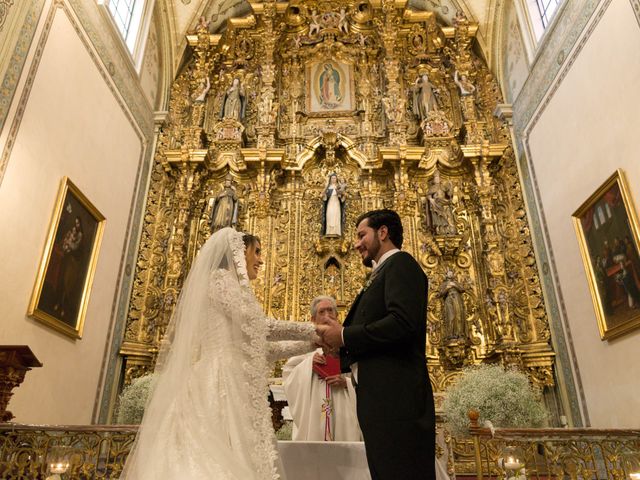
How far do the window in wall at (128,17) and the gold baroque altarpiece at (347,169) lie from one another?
57.6 inches

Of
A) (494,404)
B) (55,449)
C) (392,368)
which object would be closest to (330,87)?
(494,404)

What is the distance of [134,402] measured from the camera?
6.91 m

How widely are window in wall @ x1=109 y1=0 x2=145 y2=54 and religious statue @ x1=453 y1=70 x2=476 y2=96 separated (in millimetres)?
6761

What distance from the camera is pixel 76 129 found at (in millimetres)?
6941

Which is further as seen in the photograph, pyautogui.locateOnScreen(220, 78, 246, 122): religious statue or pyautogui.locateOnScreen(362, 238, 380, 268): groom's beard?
pyautogui.locateOnScreen(220, 78, 246, 122): religious statue

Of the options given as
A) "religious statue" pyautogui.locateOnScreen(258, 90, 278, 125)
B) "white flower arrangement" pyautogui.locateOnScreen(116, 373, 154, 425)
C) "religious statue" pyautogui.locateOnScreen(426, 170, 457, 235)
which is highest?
"religious statue" pyautogui.locateOnScreen(258, 90, 278, 125)

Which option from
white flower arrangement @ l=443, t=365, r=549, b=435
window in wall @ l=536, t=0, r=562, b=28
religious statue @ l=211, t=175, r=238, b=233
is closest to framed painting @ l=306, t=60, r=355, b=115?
religious statue @ l=211, t=175, r=238, b=233

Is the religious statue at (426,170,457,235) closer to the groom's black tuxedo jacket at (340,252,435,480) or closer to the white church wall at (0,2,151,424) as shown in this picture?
the white church wall at (0,2,151,424)

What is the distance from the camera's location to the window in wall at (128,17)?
9056mm

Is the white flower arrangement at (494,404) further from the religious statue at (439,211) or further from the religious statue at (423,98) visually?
the religious statue at (423,98)

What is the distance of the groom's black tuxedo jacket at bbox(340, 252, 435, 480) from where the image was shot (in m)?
2.21

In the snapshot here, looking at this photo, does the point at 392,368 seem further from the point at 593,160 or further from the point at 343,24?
the point at 343,24

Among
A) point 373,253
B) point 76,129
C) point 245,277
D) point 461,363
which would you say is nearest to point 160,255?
point 76,129

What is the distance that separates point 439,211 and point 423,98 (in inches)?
109
